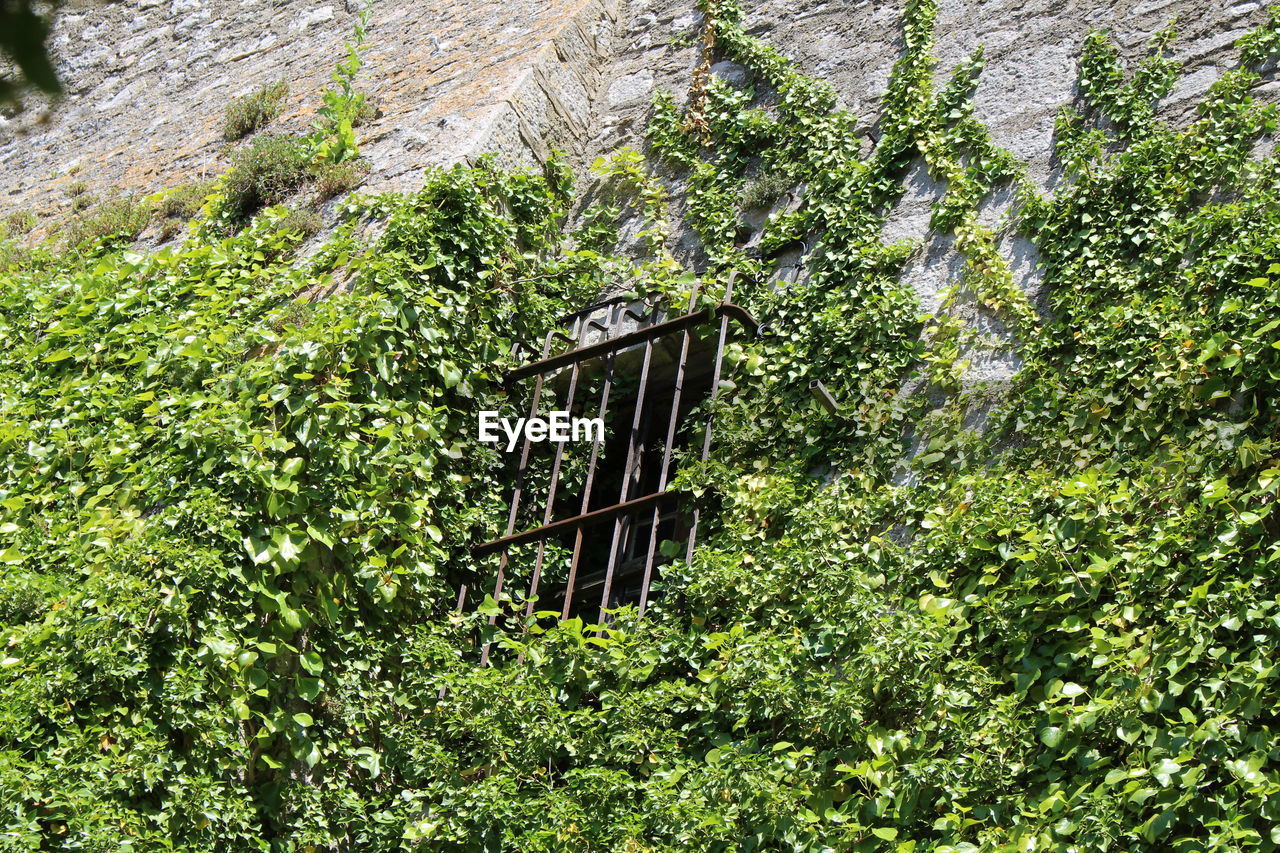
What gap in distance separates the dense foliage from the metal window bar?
0.33 ft

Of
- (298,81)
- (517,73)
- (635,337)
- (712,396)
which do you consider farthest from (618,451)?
(298,81)

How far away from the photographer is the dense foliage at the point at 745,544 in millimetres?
3230

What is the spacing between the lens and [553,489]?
451 cm

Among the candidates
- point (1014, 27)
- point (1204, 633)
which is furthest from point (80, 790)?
point (1014, 27)

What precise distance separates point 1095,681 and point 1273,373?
0.99 metres

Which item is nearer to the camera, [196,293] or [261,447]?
[261,447]

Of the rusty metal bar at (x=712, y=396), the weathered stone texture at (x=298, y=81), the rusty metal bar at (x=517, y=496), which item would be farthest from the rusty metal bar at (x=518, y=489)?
the weathered stone texture at (x=298, y=81)

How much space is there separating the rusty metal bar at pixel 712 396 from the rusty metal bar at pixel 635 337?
0.18 feet

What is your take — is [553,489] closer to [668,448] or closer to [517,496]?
[517,496]

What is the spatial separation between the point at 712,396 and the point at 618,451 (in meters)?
0.61

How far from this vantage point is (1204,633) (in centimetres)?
315

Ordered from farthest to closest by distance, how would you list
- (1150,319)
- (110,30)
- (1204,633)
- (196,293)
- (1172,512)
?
1. (110,30)
2. (196,293)
3. (1150,319)
4. (1172,512)
5. (1204,633)

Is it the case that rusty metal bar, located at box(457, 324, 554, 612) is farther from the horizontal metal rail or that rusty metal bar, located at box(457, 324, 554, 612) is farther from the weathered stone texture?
the weathered stone texture

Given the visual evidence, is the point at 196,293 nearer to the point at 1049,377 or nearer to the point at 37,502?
the point at 37,502
